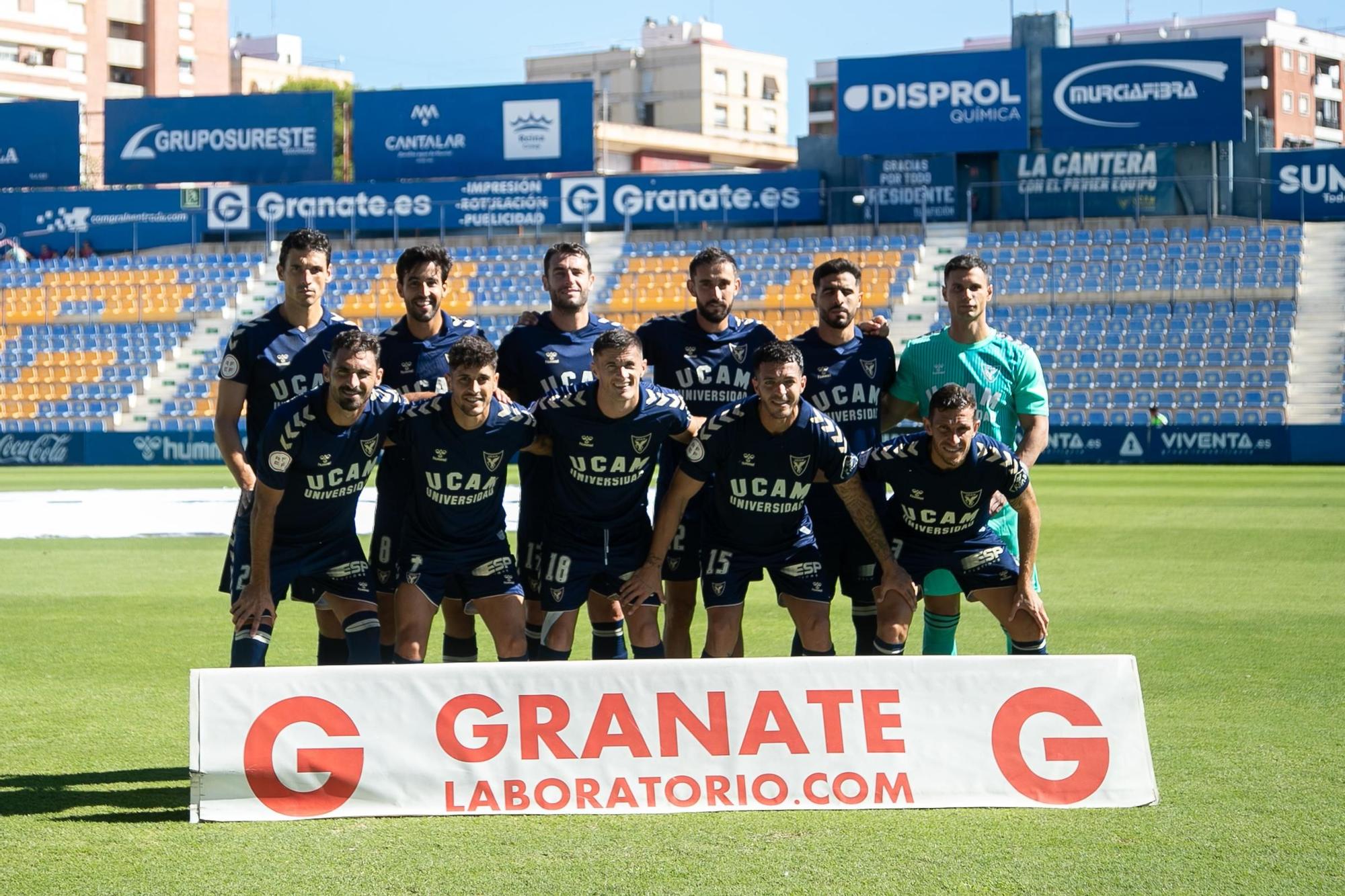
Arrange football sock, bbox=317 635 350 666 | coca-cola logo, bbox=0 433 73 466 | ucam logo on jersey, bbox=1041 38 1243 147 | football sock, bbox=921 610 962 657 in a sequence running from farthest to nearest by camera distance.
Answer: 1. ucam logo on jersey, bbox=1041 38 1243 147
2. coca-cola logo, bbox=0 433 73 466
3. football sock, bbox=921 610 962 657
4. football sock, bbox=317 635 350 666

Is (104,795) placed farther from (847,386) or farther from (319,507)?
(847,386)

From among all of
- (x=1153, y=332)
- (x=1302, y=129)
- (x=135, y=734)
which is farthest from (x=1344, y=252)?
(x=1302, y=129)

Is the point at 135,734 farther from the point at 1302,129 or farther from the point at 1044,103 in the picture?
the point at 1302,129

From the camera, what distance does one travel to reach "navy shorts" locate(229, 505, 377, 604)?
6520 mm

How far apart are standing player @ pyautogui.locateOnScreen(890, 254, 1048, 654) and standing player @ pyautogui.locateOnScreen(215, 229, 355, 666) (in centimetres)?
269

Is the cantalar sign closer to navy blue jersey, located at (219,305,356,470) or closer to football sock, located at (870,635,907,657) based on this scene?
navy blue jersey, located at (219,305,356,470)

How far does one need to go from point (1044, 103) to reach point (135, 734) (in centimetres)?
3263

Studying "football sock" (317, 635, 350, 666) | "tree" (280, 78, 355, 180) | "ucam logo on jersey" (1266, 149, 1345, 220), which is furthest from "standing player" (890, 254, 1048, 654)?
"tree" (280, 78, 355, 180)

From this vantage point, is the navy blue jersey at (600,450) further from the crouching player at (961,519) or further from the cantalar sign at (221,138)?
the cantalar sign at (221,138)

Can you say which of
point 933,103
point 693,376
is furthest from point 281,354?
point 933,103

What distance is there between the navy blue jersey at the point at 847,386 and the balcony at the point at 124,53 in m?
80.9

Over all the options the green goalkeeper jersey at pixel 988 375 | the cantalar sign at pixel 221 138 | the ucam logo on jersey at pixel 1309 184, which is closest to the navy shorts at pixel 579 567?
the green goalkeeper jersey at pixel 988 375

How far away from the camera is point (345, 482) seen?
21.4 feet

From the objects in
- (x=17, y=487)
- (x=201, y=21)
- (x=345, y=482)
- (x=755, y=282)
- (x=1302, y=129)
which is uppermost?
(x=201, y=21)
